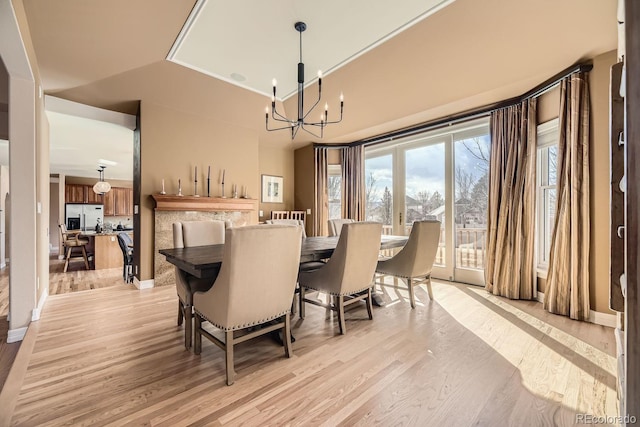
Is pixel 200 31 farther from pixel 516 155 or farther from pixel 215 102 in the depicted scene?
pixel 516 155

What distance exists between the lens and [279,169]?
20.0 feet

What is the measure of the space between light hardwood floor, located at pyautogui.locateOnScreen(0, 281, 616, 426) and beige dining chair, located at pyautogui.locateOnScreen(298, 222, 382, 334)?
14.0 inches

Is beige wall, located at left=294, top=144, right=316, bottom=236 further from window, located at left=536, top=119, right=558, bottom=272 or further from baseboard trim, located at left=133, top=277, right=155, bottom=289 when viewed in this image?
window, located at left=536, top=119, right=558, bottom=272

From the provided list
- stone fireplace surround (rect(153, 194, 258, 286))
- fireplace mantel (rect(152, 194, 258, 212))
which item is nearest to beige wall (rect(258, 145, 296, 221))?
fireplace mantel (rect(152, 194, 258, 212))

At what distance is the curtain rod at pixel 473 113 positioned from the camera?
286 cm

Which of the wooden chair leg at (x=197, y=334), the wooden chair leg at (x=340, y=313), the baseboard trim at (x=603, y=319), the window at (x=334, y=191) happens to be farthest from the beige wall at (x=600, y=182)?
the window at (x=334, y=191)

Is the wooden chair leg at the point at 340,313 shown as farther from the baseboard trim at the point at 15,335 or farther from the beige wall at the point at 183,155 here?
the beige wall at the point at 183,155

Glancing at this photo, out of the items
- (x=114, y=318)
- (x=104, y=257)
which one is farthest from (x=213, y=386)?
(x=104, y=257)

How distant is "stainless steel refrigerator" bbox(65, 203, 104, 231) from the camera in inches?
323

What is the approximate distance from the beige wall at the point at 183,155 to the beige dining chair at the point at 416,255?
2845 millimetres

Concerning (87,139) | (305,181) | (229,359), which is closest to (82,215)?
(87,139)

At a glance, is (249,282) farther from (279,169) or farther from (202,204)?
(279,169)

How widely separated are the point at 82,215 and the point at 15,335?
7.67 meters

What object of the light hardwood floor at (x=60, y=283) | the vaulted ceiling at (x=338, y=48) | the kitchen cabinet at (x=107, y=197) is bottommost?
the light hardwood floor at (x=60, y=283)
